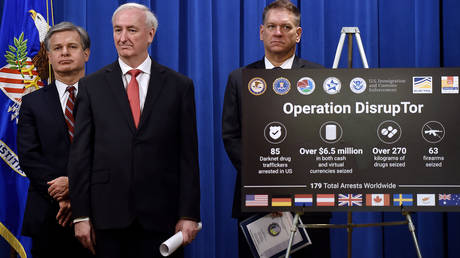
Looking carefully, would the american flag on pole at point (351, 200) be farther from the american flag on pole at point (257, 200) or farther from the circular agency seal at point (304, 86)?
the circular agency seal at point (304, 86)

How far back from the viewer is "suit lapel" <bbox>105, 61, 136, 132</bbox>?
246cm

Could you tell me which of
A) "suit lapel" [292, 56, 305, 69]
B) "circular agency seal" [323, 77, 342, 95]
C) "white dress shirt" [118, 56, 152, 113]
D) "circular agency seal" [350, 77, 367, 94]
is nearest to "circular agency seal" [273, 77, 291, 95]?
"circular agency seal" [323, 77, 342, 95]

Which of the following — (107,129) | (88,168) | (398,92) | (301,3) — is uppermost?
(301,3)

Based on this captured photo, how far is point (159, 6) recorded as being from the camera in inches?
150

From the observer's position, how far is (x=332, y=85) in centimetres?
243

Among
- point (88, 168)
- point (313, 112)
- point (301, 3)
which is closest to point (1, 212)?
point (88, 168)

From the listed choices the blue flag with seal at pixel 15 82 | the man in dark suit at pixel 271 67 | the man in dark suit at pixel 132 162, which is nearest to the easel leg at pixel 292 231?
the man in dark suit at pixel 271 67

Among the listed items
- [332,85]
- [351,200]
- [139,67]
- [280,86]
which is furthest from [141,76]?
[351,200]

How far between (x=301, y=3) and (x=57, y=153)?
6.57ft

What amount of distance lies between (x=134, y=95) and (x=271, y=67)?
2.51 ft

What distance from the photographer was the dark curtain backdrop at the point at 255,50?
3.67m

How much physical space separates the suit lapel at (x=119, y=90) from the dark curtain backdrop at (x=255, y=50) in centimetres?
117

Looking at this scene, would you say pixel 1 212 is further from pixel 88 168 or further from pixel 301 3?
pixel 301 3

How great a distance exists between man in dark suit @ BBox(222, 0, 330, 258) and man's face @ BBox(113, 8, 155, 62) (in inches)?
19.5
